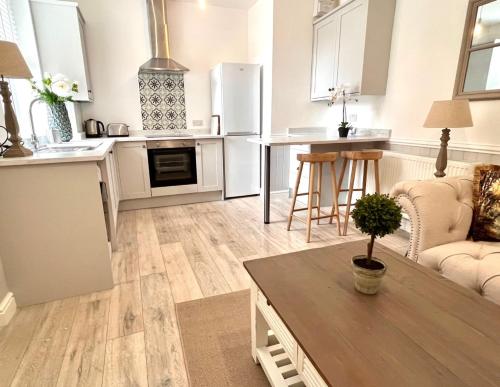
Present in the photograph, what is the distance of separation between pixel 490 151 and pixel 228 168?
9.55 feet

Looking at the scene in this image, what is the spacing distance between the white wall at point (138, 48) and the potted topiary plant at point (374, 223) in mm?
3820

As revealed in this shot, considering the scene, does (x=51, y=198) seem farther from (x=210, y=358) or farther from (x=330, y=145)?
(x=330, y=145)

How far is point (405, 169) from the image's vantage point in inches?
115

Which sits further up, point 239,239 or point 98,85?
point 98,85

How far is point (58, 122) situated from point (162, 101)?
5.77ft

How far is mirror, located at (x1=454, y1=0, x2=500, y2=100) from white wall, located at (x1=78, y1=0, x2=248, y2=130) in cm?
302

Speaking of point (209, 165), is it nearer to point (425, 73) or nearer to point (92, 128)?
point (92, 128)

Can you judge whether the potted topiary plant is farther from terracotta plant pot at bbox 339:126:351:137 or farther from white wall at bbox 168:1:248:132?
white wall at bbox 168:1:248:132

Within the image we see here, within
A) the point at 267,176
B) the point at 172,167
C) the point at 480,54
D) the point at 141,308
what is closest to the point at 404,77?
the point at 480,54

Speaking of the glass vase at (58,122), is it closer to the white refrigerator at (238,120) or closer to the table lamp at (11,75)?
the table lamp at (11,75)

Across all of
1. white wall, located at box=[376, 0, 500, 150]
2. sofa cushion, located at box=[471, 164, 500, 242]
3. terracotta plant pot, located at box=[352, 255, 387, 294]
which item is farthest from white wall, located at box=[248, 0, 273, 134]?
terracotta plant pot, located at box=[352, 255, 387, 294]

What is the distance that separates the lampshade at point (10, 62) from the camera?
153 centimetres

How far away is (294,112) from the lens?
160 inches

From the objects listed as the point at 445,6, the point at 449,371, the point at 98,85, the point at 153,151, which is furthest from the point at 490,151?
the point at 98,85
